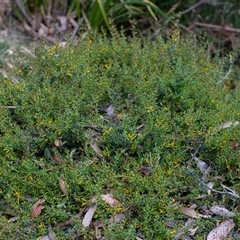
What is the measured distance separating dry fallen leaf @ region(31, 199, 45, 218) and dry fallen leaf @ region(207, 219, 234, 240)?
79cm

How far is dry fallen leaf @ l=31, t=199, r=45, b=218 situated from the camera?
2064 mm

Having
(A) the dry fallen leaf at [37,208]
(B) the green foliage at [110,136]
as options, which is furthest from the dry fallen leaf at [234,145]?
(A) the dry fallen leaf at [37,208]

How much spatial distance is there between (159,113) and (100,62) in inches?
29.1

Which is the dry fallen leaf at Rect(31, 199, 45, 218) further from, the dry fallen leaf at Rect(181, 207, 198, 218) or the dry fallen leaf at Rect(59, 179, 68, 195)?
the dry fallen leaf at Rect(181, 207, 198, 218)

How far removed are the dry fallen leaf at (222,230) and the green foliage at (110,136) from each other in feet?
0.18

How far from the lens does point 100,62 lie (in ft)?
9.78

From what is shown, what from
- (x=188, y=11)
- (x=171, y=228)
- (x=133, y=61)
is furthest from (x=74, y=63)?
(x=188, y=11)

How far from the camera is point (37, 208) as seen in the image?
2.10m

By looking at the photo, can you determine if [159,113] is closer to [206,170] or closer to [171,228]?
[206,170]

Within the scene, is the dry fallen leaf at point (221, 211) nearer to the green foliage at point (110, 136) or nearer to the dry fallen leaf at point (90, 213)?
the green foliage at point (110, 136)

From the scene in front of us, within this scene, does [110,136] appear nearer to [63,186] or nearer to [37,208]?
[63,186]

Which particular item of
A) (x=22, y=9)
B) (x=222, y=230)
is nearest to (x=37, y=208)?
(x=222, y=230)

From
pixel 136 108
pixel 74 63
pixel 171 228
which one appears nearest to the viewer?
pixel 171 228

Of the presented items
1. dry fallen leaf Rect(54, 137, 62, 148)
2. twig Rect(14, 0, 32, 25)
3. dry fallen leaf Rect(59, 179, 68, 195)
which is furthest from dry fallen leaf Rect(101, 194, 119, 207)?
twig Rect(14, 0, 32, 25)
